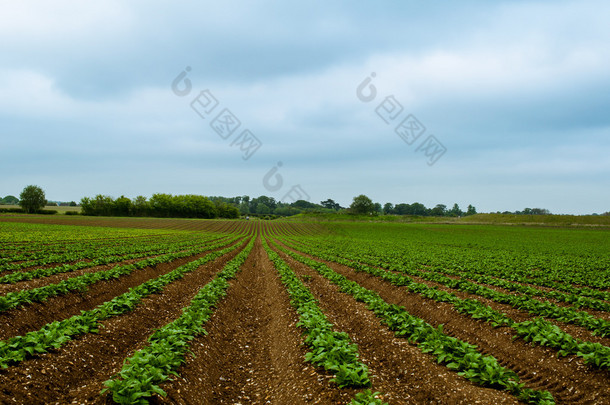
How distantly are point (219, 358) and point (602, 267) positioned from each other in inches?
1372

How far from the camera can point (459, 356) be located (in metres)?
8.01

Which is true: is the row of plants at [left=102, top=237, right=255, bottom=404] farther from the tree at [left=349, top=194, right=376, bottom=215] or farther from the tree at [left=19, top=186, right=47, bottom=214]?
the tree at [left=349, top=194, right=376, bottom=215]

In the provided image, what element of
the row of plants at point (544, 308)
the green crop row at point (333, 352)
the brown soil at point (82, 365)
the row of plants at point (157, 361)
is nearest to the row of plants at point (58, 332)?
the brown soil at point (82, 365)

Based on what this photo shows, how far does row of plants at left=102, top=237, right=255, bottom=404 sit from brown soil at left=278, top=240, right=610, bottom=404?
8.29m

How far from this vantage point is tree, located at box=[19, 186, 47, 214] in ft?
447

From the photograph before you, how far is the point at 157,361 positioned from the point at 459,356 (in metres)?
7.27

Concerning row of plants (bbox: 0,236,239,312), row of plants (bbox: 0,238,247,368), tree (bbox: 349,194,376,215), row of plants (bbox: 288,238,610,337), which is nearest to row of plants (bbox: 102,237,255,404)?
row of plants (bbox: 0,238,247,368)

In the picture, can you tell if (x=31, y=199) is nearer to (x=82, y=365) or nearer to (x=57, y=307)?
(x=57, y=307)

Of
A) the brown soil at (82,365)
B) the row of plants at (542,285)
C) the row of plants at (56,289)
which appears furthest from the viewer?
the row of plants at (542,285)

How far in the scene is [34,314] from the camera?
10461 millimetres

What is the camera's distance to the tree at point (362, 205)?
189 meters

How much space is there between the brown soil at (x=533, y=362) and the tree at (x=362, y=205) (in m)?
178

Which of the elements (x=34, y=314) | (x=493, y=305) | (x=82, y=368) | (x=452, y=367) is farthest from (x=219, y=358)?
(x=493, y=305)

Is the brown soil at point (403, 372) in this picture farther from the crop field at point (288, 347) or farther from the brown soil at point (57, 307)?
the brown soil at point (57, 307)
